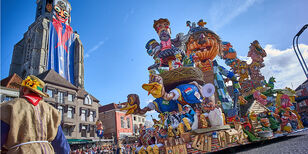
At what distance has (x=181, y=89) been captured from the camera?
5.03 m

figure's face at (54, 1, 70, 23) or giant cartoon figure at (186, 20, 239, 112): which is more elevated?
figure's face at (54, 1, 70, 23)

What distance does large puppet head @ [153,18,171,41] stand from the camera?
6.71m

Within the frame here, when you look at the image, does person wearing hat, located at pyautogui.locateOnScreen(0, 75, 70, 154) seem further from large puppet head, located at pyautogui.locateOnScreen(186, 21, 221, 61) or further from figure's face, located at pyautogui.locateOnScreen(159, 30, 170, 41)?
large puppet head, located at pyautogui.locateOnScreen(186, 21, 221, 61)

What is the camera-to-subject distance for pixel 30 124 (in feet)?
6.35

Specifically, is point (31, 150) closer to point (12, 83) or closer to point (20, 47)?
point (12, 83)

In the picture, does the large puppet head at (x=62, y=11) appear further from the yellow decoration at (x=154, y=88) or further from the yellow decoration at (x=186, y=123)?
the yellow decoration at (x=186, y=123)

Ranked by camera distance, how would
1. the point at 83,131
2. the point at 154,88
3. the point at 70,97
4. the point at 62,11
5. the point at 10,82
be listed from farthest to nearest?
the point at 62,11 → the point at 83,131 → the point at 70,97 → the point at 10,82 → the point at 154,88

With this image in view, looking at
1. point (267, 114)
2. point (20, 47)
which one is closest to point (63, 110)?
point (267, 114)

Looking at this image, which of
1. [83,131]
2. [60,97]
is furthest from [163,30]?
[83,131]

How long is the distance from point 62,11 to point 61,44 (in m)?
10.3

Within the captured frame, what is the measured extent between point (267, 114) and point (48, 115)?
7118 mm

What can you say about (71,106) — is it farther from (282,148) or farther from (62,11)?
(62,11)

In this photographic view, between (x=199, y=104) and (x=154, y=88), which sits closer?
(x=154, y=88)

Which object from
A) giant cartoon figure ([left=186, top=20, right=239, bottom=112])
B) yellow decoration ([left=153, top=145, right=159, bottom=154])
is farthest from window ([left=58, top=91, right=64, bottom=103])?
yellow decoration ([left=153, top=145, right=159, bottom=154])
